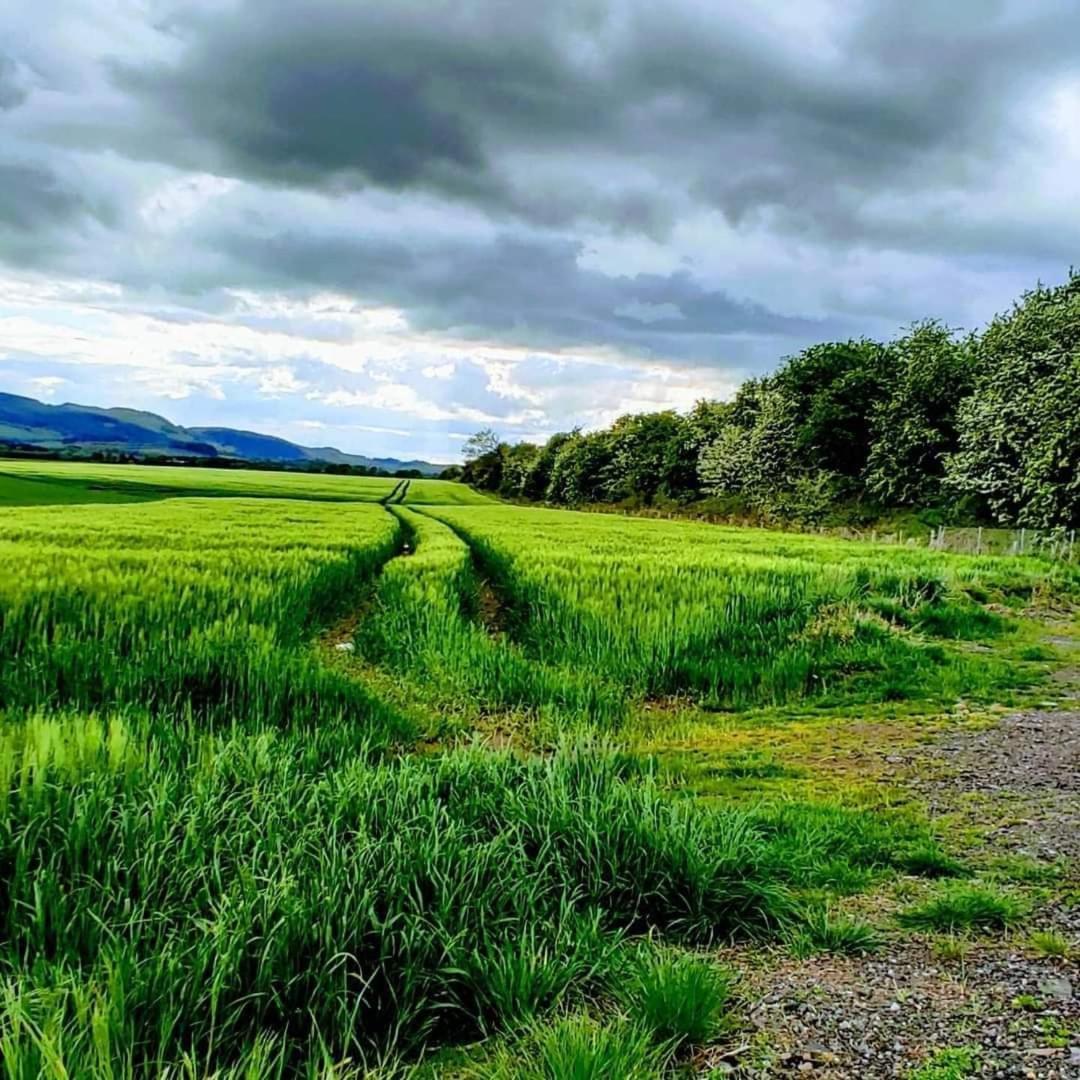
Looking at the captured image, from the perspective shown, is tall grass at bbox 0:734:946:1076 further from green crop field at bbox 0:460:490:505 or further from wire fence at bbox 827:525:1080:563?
green crop field at bbox 0:460:490:505

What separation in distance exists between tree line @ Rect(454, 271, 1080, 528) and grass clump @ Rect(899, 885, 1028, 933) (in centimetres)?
2733

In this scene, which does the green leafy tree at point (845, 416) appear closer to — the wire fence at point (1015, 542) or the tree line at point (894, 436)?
the tree line at point (894, 436)

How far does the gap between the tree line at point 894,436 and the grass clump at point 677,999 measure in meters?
28.9

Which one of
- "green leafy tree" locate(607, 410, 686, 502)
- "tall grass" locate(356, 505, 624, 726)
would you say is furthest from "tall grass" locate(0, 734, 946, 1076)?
"green leafy tree" locate(607, 410, 686, 502)

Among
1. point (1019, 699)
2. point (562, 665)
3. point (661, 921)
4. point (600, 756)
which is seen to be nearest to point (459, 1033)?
point (661, 921)

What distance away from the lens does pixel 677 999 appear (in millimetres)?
2691

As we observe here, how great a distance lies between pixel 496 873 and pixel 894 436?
45706 millimetres

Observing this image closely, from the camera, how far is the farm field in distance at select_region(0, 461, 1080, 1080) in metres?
2.54

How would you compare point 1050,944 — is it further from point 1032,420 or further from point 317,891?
point 1032,420

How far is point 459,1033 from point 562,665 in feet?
21.9

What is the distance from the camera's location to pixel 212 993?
243 cm

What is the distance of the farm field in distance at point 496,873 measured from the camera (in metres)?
2.54

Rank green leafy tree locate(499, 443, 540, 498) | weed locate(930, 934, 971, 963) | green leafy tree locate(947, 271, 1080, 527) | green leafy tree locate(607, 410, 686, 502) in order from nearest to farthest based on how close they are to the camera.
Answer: weed locate(930, 934, 971, 963)
green leafy tree locate(947, 271, 1080, 527)
green leafy tree locate(607, 410, 686, 502)
green leafy tree locate(499, 443, 540, 498)

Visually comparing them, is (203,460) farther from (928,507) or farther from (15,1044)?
(15,1044)
